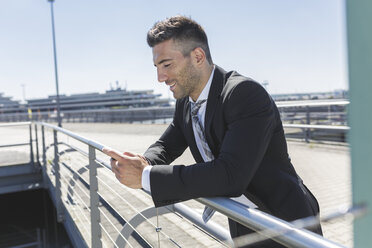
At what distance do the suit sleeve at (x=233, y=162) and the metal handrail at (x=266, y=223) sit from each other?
7 cm

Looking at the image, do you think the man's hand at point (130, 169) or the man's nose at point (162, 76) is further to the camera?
the man's nose at point (162, 76)

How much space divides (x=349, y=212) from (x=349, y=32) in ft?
0.79

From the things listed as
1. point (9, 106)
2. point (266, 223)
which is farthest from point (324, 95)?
point (9, 106)

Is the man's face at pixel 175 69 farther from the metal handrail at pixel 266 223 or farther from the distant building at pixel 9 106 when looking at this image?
the distant building at pixel 9 106

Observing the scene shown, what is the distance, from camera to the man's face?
65.1 inches

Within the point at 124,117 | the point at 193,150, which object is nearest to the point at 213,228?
the point at 193,150

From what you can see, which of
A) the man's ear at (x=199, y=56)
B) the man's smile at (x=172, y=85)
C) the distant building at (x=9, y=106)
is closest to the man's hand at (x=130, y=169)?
the man's smile at (x=172, y=85)

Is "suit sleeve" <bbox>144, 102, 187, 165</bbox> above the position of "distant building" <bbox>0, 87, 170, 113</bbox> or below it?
below

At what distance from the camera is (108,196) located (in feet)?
17.5

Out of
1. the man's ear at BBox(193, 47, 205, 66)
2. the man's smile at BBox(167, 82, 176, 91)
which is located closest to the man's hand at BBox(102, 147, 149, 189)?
the man's smile at BBox(167, 82, 176, 91)

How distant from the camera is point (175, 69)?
5.47 feet

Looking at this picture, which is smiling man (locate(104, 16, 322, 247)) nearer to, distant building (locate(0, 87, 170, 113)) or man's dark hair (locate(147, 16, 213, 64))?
man's dark hair (locate(147, 16, 213, 64))

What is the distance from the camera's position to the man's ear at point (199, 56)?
65.7 inches

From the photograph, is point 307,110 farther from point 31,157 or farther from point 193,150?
point 193,150
